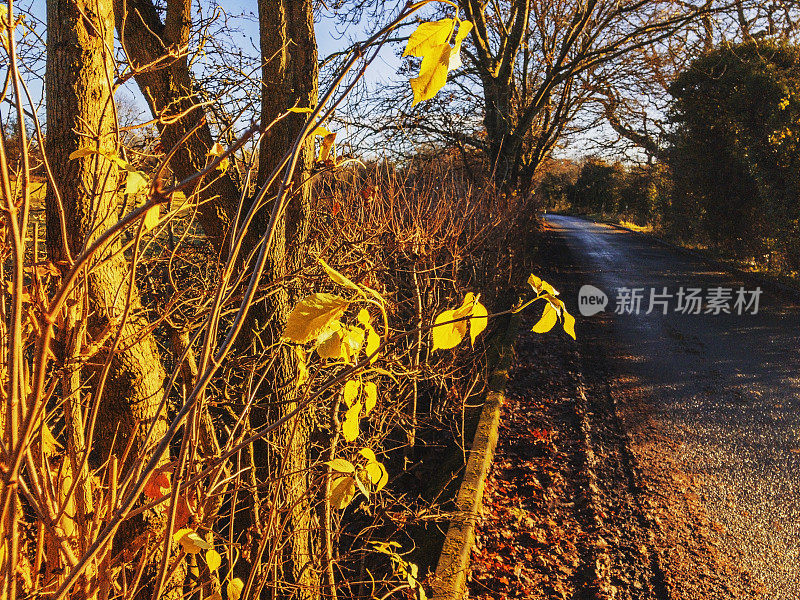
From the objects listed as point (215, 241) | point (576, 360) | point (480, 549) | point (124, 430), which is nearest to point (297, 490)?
point (124, 430)

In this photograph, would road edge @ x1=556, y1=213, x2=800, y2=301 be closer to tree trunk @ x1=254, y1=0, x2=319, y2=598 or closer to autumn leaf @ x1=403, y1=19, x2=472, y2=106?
tree trunk @ x1=254, y1=0, x2=319, y2=598

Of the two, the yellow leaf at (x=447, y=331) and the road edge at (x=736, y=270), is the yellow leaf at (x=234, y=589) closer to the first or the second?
the yellow leaf at (x=447, y=331)

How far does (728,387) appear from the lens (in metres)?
6.49

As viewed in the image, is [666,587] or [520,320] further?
[520,320]

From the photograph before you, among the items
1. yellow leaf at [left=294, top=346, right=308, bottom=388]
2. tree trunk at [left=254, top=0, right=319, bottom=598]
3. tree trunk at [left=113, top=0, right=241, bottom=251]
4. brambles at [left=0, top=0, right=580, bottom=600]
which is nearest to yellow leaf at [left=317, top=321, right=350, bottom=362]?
brambles at [left=0, top=0, right=580, bottom=600]

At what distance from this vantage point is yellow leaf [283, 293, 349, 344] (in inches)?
37.3

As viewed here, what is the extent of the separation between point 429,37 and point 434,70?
0.05 m

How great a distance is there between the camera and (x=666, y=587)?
136 inches

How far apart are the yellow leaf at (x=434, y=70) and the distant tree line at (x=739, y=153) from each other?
1254 centimetres

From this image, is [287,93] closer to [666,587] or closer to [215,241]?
[215,241]

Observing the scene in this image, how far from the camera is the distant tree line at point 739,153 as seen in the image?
10.8 m

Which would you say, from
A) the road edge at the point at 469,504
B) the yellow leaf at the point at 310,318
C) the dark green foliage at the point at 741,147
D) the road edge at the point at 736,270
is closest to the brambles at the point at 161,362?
the yellow leaf at the point at 310,318

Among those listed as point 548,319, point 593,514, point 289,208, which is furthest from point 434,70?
point 593,514

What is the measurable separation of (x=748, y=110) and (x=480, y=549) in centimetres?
1279
